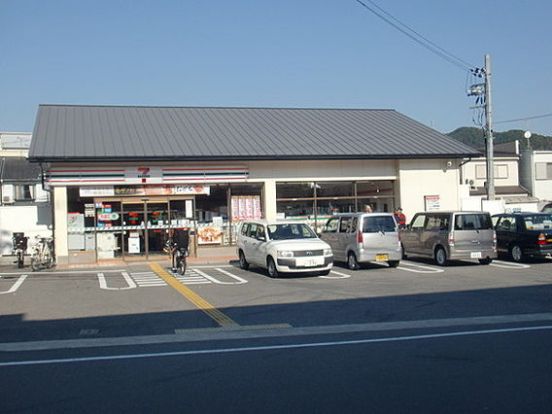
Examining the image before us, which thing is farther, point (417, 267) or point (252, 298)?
point (417, 267)

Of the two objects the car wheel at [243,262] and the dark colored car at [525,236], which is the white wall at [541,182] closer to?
the dark colored car at [525,236]

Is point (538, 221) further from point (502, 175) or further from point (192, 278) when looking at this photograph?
point (502, 175)

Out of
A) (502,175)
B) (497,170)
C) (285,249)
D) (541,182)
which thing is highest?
(497,170)

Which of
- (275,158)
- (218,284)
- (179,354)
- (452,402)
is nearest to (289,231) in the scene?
(218,284)

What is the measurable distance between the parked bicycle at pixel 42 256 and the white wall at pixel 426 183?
1456 cm

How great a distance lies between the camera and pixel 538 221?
2131 centimetres

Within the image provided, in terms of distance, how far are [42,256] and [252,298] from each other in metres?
11.6

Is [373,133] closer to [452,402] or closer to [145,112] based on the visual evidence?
[145,112]

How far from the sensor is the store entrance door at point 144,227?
84.1 feet

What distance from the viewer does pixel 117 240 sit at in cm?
2559

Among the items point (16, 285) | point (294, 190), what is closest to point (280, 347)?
point (16, 285)

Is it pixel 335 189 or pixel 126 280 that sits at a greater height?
pixel 335 189

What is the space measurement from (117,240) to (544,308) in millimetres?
17180

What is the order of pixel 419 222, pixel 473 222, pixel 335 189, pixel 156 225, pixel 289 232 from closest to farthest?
pixel 289 232
pixel 473 222
pixel 419 222
pixel 156 225
pixel 335 189
